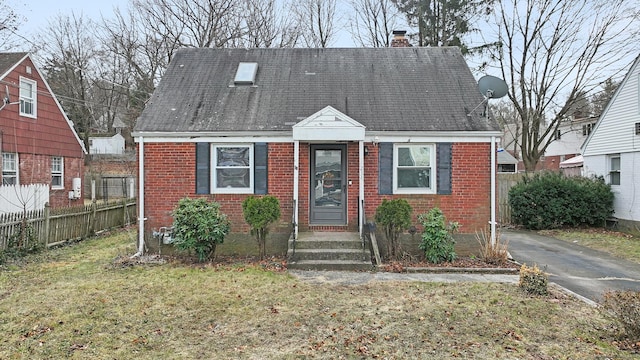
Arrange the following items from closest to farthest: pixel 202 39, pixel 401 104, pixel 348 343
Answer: pixel 348 343
pixel 401 104
pixel 202 39

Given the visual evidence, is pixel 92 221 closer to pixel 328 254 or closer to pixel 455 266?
pixel 328 254

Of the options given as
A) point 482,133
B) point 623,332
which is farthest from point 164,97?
point 623,332

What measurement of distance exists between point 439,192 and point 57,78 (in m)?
34.2

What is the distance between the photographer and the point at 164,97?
11.1 m

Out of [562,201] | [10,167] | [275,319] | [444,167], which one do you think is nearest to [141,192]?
[275,319]

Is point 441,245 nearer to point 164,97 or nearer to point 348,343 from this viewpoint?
point 348,343

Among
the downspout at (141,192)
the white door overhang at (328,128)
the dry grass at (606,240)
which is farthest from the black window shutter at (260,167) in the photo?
the dry grass at (606,240)

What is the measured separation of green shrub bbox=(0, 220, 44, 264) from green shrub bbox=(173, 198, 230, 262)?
4.10 metres

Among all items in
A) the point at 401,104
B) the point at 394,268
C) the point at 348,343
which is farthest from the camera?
the point at 401,104

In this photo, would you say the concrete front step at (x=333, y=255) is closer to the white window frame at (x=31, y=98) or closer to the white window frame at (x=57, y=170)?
the white window frame at (x=31, y=98)

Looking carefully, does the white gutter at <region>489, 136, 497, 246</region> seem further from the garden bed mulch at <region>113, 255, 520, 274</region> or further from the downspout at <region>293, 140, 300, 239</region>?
the downspout at <region>293, 140, 300, 239</region>

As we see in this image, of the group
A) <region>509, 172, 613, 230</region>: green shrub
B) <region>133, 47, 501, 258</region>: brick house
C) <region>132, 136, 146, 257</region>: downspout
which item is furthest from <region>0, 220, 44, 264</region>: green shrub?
<region>509, 172, 613, 230</region>: green shrub

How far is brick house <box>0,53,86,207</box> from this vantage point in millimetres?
15438

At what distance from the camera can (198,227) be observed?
8969mm
